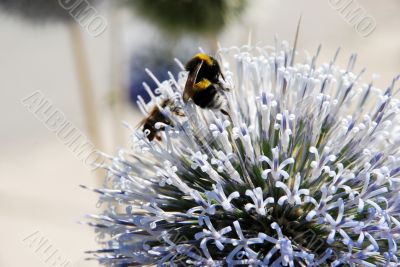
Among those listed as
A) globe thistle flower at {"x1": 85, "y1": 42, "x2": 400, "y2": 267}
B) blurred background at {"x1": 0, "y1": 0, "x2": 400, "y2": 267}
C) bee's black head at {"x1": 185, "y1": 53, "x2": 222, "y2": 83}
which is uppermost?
blurred background at {"x1": 0, "y1": 0, "x2": 400, "y2": 267}

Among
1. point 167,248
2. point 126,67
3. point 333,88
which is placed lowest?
point 167,248

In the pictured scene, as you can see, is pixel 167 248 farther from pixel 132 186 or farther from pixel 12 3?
pixel 12 3

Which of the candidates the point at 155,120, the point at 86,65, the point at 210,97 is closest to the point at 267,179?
the point at 210,97

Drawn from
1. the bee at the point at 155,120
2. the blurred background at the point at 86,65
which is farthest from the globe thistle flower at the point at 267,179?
the blurred background at the point at 86,65

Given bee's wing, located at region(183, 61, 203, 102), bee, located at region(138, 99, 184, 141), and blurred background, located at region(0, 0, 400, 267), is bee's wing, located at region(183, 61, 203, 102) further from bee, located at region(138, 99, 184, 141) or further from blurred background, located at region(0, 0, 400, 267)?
blurred background, located at region(0, 0, 400, 267)

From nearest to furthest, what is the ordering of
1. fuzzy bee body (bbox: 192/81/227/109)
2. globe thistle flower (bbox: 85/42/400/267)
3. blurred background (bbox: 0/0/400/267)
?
globe thistle flower (bbox: 85/42/400/267) < fuzzy bee body (bbox: 192/81/227/109) < blurred background (bbox: 0/0/400/267)

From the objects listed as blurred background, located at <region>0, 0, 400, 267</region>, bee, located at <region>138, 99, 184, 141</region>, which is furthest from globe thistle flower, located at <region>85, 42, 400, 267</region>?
blurred background, located at <region>0, 0, 400, 267</region>

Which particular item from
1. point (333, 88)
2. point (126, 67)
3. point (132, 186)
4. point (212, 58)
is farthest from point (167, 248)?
point (126, 67)
